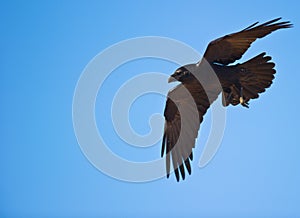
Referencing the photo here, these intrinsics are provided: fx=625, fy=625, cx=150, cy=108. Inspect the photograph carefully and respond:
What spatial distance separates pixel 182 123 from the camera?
502 inches

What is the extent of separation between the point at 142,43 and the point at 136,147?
189cm

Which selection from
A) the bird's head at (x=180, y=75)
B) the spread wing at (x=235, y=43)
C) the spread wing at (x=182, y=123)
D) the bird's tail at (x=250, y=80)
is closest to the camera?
the spread wing at (x=235, y=43)

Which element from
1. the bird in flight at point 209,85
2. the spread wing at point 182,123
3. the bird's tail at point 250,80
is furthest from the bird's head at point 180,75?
the bird's tail at point 250,80

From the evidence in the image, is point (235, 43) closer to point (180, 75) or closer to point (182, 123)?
point (180, 75)

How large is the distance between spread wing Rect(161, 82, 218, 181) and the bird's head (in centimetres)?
48

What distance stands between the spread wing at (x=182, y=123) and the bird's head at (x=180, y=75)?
475mm

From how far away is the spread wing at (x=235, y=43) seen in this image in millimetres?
10516

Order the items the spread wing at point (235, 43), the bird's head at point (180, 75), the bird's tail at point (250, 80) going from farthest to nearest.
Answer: the bird's tail at point (250, 80), the bird's head at point (180, 75), the spread wing at point (235, 43)

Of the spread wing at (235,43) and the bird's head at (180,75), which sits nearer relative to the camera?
the spread wing at (235,43)

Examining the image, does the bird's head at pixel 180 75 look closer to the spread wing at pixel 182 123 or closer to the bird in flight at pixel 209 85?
the bird in flight at pixel 209 85

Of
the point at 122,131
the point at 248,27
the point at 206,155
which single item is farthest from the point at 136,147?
the point at 248,27

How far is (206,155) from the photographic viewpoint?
11625mm

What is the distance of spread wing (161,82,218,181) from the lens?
477 inches

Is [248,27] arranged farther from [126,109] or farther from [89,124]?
[89,124]
